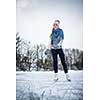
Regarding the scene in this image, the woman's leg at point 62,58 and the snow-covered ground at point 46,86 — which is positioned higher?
the woman's leg at point 62,58

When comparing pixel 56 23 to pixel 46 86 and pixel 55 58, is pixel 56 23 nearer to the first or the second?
pixel 55 58

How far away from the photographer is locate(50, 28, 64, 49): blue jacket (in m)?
1.30

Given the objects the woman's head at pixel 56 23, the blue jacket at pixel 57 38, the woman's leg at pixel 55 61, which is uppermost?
the woman's head at pixel 56 23

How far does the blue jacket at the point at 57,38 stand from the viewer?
1.30 metres

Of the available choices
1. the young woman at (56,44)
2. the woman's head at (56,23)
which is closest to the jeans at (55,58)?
the young woman at (56,44)

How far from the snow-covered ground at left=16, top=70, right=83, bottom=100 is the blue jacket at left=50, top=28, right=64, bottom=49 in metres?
0.14

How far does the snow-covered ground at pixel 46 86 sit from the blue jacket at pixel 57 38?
14cm

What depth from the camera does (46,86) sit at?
129 cm

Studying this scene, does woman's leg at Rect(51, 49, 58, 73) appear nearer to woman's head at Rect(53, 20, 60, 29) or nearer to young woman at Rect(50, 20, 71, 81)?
young woman at Rect(50, 20, 71, 81)

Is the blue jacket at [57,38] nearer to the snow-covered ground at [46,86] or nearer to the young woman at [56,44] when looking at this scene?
the young woman at [56,44]

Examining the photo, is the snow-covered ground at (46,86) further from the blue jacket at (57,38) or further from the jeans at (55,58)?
the blue jacket at (57,38)
